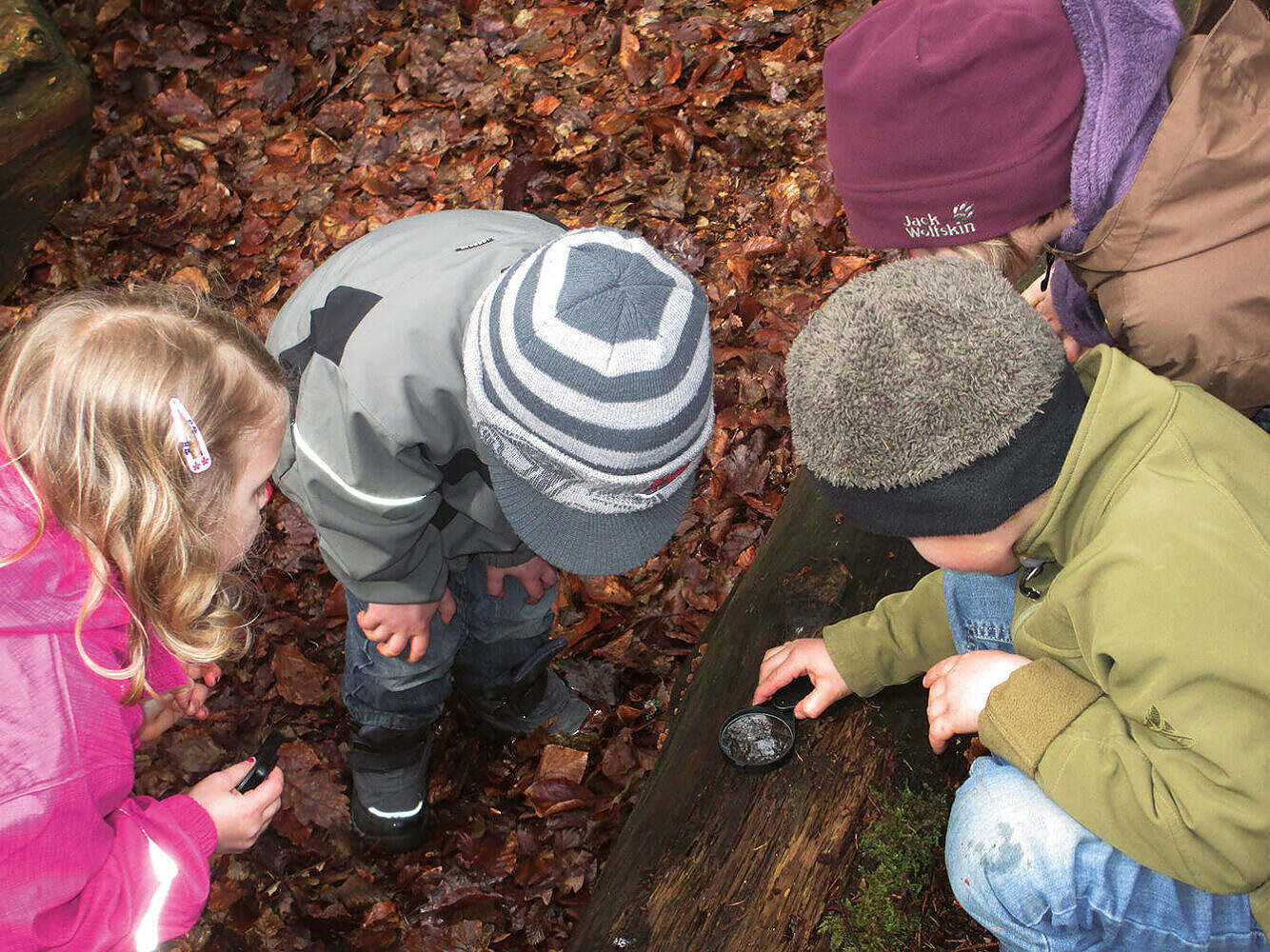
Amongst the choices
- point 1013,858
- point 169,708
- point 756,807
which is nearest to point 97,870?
point 169,708

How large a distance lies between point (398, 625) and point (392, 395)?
2.66 ft

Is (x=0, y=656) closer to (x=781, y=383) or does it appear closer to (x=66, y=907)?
(x=66, y=907)

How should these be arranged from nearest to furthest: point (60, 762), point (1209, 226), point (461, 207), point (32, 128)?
point (60, 762)
point (1209, 226)
point (461, 207)
point (32, 128)

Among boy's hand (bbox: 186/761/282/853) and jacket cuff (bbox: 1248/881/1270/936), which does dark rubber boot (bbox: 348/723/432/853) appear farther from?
jacket cuff (bbox: 1248/881/1270/936)

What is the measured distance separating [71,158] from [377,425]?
4.52 metres

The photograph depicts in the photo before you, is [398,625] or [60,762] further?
[398,625]

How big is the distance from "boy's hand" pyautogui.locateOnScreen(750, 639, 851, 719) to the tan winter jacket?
110 cm

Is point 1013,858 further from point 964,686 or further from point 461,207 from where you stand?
point 461,207

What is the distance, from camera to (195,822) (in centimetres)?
221

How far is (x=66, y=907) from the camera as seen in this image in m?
1.86

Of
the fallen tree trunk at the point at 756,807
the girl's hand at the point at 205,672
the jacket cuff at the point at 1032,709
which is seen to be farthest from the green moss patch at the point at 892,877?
the girl's hand at the point at 205,672

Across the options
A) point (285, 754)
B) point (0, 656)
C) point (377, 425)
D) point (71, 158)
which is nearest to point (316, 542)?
point (285, 754)

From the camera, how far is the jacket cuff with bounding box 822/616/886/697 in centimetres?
231

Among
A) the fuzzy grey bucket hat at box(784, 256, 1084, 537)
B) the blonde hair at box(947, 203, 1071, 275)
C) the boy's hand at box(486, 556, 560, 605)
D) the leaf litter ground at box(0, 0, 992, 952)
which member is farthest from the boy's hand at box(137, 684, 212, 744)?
the blonde hair at box(947, 203, 1071, 275)
